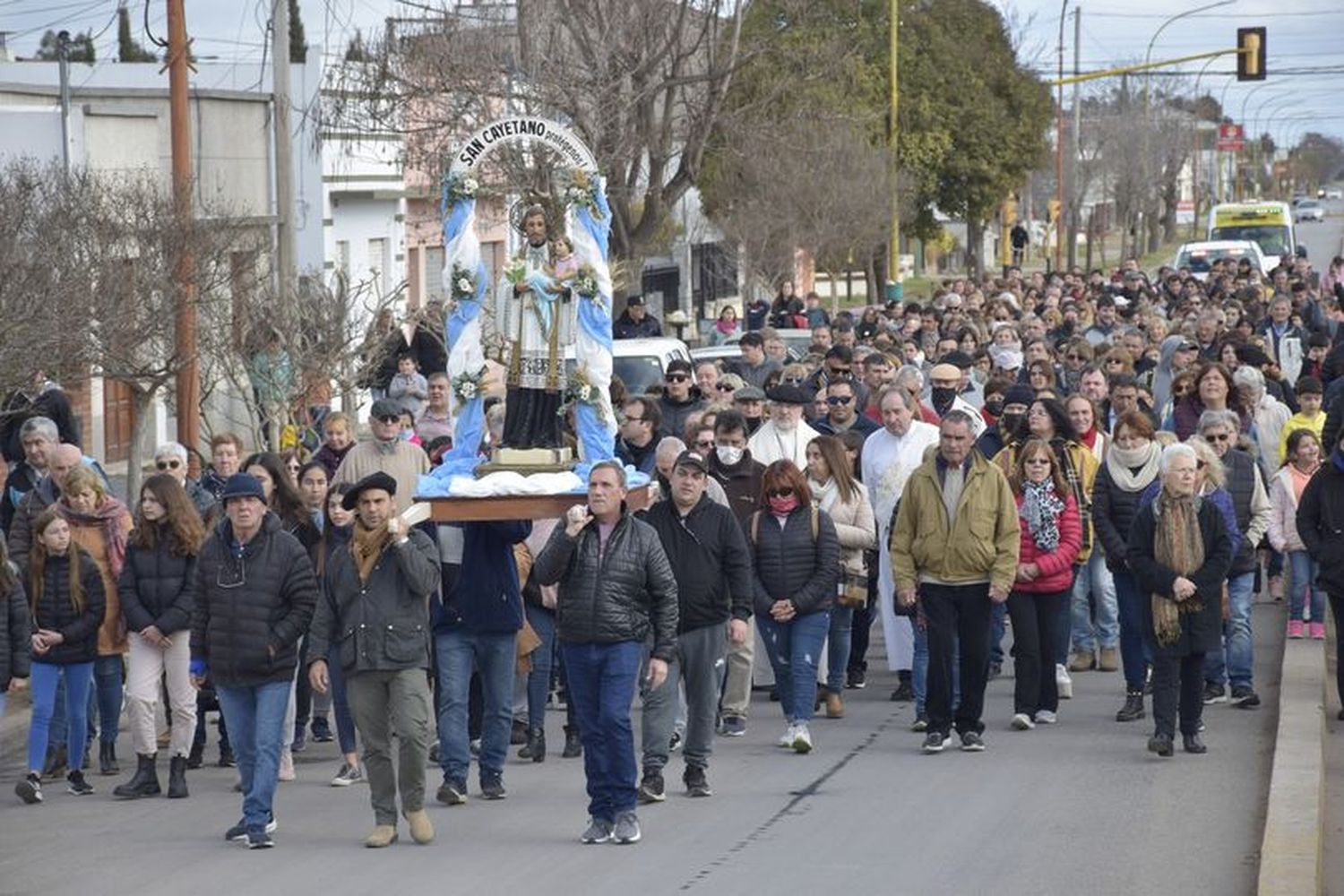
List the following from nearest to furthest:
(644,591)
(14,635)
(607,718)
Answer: (607,718), (644,591), (14,635)

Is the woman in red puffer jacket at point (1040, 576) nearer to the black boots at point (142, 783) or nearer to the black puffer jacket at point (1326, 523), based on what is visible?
the black puffer jacket at point (1326, 523)

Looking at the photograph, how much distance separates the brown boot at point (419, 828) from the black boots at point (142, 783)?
6.31ft

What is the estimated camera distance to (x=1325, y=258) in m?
80.8

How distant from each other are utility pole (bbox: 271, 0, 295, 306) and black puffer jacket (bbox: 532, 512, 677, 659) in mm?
10844

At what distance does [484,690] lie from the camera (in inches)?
472

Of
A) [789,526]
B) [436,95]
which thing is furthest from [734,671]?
[436,95]

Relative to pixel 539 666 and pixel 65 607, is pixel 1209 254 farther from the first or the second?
pixel 65 607

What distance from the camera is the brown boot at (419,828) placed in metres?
10.7

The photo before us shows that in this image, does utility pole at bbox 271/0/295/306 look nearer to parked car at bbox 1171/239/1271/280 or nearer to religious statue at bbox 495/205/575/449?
religious statue at bbox 495/205/575/449

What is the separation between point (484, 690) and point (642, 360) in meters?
11.1

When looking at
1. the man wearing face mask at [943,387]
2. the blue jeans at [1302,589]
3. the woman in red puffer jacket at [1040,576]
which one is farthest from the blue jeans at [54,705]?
the blue jeans at [1302,589]

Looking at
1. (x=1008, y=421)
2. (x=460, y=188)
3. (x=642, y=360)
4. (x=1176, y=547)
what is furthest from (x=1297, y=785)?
(x=642, y=360)

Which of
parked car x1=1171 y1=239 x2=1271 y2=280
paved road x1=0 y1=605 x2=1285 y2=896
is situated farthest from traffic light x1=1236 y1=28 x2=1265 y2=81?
paved road x1=0 y1=605 x2=1285 y2=896

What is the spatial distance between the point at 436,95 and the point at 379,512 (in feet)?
53.3
